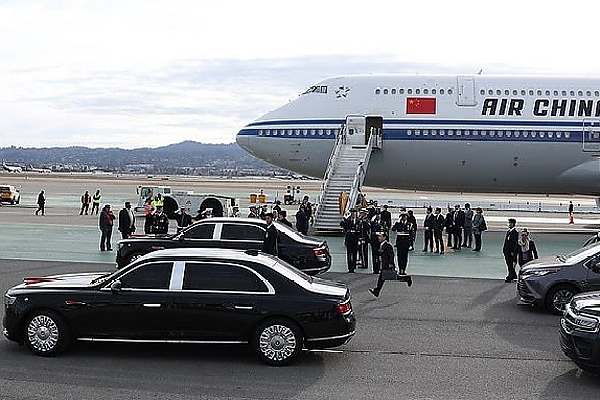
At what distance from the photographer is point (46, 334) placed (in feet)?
34.5

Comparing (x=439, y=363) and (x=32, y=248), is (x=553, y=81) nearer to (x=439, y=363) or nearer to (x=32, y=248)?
(x=32, y=248)

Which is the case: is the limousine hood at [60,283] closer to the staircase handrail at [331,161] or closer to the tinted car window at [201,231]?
the tinted car window at [201,231]

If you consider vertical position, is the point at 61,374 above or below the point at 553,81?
below

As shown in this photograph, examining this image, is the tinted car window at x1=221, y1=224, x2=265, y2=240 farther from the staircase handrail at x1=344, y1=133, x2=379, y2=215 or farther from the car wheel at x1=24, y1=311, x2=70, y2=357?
the staircase handrail at x1=344, y1=133, x2=379, y2=215

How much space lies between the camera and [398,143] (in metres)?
30.8

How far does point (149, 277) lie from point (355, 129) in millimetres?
21198

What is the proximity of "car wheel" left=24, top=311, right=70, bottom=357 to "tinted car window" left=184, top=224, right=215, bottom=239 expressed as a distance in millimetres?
7439

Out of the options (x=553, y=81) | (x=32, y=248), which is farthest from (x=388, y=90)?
(x=32, y=248)

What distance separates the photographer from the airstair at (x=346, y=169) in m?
28.6

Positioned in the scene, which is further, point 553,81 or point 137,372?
point 553,81

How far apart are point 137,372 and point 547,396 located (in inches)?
195

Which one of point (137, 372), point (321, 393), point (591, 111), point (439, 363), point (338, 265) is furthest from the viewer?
point (591, 111)

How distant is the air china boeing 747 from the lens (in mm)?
30580

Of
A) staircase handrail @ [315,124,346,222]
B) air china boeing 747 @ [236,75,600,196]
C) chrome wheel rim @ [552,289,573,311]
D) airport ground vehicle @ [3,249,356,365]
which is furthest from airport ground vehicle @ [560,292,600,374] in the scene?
air china boeing 747 @ [236,75,600,196]
